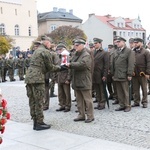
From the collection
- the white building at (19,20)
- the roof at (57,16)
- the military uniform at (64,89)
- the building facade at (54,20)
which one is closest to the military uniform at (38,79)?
the military uniform at (64,89)

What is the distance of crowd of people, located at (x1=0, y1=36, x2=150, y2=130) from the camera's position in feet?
23.2

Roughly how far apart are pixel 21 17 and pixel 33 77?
55.4 metres

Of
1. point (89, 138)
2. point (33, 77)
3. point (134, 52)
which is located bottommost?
point (89, 138)

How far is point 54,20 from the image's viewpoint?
69.8 meters

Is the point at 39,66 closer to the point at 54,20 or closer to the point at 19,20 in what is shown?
the point at 19,20

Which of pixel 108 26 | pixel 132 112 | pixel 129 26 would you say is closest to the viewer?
pixel 132 112

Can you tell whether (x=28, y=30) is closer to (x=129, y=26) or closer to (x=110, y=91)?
(x=129, y=26)

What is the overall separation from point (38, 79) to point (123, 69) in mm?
2571

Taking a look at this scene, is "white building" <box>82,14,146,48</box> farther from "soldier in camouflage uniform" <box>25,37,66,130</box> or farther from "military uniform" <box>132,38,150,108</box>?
"soldier in camouflage uniform" <box>25,37,66,130</box>

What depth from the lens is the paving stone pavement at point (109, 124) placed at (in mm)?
6117

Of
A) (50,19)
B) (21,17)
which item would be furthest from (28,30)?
(50,19)

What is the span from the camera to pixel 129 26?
7475 cm

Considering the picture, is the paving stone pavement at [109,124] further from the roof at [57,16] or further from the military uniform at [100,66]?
the roof at [57,16]

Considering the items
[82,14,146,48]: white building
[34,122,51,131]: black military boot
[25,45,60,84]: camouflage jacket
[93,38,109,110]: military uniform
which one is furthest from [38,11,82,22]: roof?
[34,122,51,131]: black military boot
